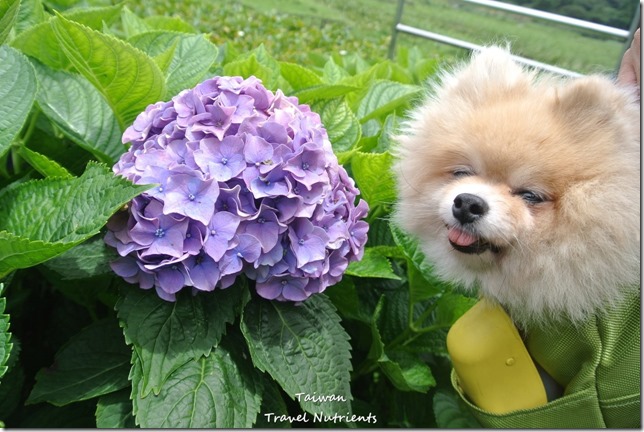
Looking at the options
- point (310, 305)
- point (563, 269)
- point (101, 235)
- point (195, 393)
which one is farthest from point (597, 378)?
point (101, 235)

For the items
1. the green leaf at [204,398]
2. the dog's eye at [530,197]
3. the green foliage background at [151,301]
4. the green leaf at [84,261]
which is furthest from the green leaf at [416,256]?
the green leaf at [84,261]

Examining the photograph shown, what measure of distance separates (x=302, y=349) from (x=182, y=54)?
0.68 metres

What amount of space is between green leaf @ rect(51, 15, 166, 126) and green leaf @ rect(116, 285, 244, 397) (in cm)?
35

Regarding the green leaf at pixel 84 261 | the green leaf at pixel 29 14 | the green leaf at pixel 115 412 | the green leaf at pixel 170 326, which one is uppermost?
the green leaf at pixel 29 14

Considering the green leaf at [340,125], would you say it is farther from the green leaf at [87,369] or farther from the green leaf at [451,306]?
the green leaf at [87,369]

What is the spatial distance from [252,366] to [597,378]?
0.53 m

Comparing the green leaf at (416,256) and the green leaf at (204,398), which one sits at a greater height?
the green leaf at (416,256)

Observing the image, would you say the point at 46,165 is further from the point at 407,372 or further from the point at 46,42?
the point at 407,372

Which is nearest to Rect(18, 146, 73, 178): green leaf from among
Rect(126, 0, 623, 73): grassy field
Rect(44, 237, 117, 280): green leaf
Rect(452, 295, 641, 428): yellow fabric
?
Rect(44, 237, 117, 280): green leaf

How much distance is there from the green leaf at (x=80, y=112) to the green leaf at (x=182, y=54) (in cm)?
13

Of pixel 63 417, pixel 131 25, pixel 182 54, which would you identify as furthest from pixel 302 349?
pixel 131 25

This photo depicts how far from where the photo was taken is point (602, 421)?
1.01 metres

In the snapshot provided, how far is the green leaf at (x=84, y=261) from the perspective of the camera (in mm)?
966

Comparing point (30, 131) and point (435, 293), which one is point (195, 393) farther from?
point (30, 131)
